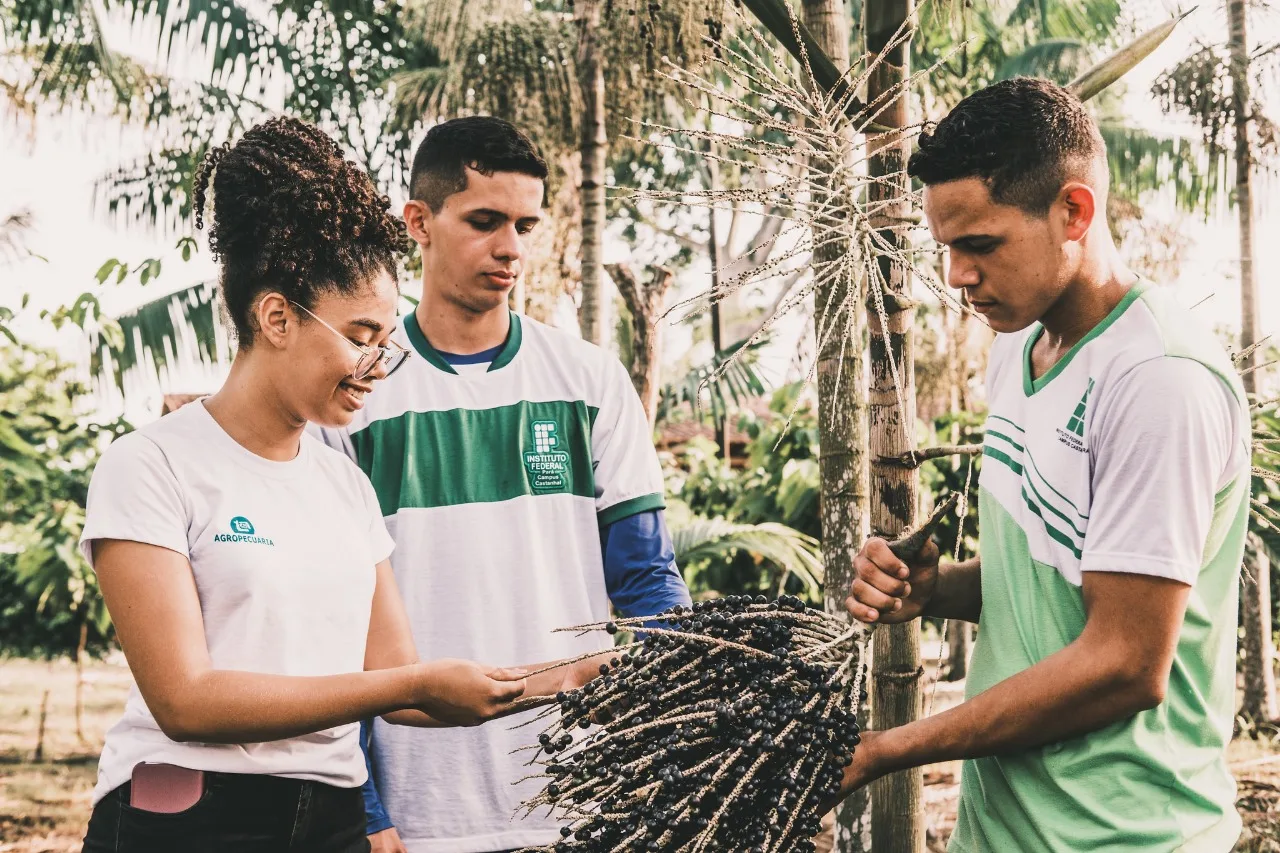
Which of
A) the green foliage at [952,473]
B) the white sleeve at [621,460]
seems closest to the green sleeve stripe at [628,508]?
the white sleeve at [621,460]

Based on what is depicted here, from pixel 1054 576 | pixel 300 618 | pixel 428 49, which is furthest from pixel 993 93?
pixel 428 49

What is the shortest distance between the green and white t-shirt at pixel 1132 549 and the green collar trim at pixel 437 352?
1216 millimetres

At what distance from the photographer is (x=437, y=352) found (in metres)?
2.71

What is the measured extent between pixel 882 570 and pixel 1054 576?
355 mm

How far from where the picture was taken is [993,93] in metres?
1.94

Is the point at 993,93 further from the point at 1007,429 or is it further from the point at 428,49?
the point at 428,49

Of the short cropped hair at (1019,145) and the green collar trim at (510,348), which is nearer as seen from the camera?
the short cropped hair at (1019,145)

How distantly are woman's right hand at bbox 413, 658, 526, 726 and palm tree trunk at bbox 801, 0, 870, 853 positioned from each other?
5.04 ft

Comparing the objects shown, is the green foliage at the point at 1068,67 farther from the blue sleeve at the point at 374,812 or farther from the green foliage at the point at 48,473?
the blue sleeve at the point at 374,812

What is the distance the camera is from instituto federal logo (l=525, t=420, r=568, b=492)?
2592 mm

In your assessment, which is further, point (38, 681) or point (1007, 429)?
point (38, 681)

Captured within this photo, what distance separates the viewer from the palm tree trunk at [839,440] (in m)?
3.38

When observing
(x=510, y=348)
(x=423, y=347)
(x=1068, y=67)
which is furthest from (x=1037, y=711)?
(x=1068, y=67)

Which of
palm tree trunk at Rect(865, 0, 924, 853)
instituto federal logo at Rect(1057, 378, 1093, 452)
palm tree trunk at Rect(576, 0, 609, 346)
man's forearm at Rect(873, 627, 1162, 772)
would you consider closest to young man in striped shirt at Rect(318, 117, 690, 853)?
palm tree trunk at Rect(865, 0, 924, 853)
